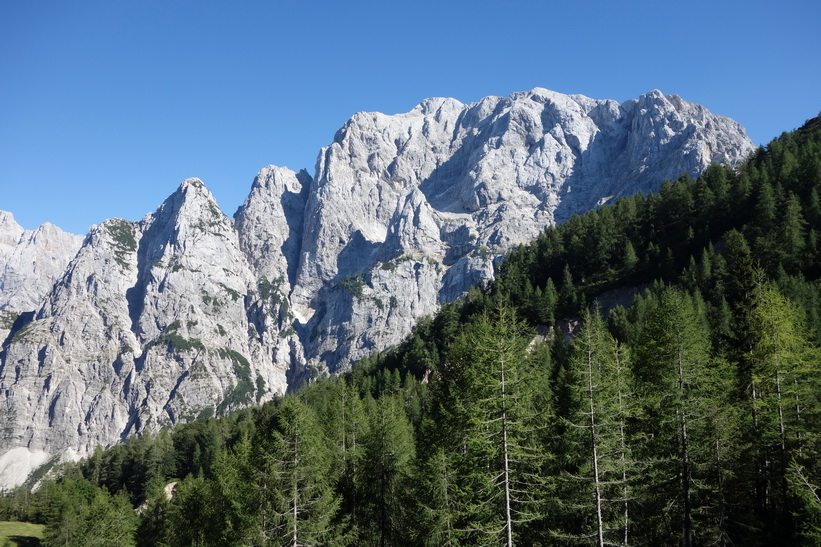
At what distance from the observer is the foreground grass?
77769 mm

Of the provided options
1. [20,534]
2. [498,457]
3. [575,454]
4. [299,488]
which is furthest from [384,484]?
[20,534]

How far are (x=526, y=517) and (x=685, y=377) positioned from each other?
12.1 meters

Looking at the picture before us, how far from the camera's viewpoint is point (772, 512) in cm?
2911

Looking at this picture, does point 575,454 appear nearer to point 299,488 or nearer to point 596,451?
point 596,451

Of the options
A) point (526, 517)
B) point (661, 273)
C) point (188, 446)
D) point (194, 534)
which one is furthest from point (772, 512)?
point (188, 446)

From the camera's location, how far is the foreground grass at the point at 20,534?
7777cm

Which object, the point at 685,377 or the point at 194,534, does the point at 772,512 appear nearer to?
the point at 685,377

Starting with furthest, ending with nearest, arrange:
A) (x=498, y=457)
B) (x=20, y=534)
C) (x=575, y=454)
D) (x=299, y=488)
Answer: (x=20, y=534) → (x=299, y=488) → (x=575, y=454) → (x=498, y=457)

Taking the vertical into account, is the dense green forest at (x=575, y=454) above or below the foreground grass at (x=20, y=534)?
above

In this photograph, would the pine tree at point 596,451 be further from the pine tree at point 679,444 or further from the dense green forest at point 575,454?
the pine tree at point 679,444

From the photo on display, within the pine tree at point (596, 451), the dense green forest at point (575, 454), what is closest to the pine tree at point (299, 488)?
the dense green forest at point (575, 454)

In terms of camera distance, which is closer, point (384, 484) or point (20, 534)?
point (384, 484)

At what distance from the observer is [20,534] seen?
8344cm

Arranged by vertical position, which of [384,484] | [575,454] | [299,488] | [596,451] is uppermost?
[596,451]
